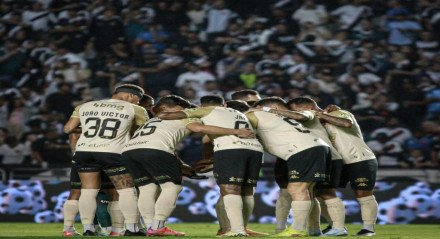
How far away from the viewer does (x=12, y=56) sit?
67.6 feet

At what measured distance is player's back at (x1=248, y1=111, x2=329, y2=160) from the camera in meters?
11.2

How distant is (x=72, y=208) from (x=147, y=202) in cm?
118

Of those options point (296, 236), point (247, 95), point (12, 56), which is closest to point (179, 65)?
point (12, 56)

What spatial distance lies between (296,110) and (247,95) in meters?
1.26

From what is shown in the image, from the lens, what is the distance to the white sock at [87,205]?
11516 mm

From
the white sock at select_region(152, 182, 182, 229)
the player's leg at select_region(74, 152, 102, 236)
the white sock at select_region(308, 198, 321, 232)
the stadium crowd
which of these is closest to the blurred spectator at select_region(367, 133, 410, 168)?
the stadium crowd

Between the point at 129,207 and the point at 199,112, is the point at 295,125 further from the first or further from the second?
the point at 129,207

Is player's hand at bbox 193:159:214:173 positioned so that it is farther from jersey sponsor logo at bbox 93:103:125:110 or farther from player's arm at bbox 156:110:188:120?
jersey sponsor logo at bbox 93:103:125:110

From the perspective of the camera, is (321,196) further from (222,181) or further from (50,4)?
(50,4)

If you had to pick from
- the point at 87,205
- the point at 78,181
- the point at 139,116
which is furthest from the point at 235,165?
the point at 78,181

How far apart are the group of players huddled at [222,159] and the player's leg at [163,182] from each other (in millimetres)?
12

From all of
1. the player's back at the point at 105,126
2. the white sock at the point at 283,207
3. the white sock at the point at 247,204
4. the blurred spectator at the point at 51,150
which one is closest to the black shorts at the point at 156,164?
the player's back at the point at 105,126

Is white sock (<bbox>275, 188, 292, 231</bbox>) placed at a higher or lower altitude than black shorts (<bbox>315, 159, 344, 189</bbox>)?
lower

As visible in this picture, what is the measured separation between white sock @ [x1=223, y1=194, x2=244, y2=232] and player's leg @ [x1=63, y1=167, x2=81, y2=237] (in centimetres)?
212
